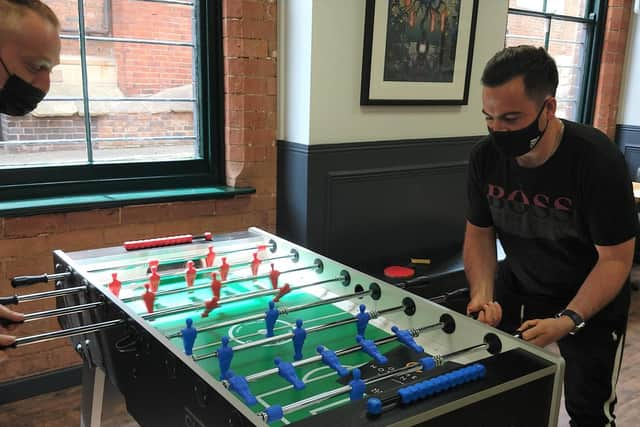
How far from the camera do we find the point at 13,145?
2654mm

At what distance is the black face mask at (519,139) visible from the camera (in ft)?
5.34

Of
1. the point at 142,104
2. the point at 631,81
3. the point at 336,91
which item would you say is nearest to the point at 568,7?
the point at 631,81

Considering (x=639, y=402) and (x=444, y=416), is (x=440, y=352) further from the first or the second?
(x=639, y=402)

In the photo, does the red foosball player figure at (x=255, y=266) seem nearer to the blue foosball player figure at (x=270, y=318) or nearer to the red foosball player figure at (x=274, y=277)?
the red foosball player figure at (x=274, y=277)

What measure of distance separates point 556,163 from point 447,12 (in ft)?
6.25

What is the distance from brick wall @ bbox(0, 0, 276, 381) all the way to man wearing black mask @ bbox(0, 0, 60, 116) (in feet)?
4.56

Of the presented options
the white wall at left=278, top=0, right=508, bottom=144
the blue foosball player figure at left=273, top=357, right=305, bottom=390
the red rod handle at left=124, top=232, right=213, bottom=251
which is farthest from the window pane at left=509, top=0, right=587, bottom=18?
the blue foosball player figure at left=273, top=357, right=305, bottom=390

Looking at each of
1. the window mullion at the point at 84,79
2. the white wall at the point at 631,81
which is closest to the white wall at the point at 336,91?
the window mullion at the point at 84,79

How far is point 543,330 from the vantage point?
152 centimetres

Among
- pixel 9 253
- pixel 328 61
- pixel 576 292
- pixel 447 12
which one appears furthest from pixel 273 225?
pixel 576 292

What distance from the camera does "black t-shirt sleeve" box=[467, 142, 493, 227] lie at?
191 cm

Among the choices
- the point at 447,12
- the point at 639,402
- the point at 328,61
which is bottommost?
the point at 639,402

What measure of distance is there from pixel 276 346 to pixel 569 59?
13.5 feet

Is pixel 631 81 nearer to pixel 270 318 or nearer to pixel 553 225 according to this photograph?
pixel 553 225
